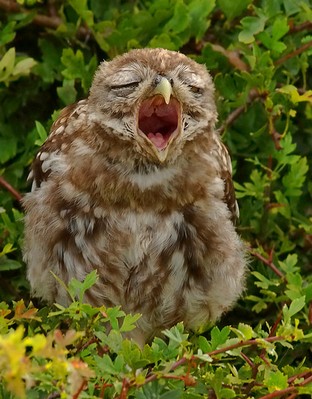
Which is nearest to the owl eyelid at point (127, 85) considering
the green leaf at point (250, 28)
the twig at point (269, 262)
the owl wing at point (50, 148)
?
the owl wing at point (50, 148)

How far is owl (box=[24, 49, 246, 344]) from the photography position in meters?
3.38

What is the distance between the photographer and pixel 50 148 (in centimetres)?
378

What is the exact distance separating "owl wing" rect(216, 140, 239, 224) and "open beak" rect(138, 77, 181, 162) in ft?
1.34

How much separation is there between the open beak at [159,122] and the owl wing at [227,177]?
409 millimetres

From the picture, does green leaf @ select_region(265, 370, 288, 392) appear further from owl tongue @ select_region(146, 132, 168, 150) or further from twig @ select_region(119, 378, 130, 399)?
owl tongue @ select_region(146, 132, 168, 150)

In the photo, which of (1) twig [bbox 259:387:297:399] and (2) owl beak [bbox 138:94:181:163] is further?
(2) owl beak [bbox 138:94:181:163]

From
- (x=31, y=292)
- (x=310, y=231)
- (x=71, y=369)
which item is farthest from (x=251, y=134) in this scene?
(x=71, y=369)

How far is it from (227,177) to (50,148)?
2.26ft

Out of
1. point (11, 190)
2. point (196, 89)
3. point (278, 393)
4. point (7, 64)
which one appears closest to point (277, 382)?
point (278, 393)

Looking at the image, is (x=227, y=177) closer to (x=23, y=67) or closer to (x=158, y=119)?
(x=158, y=119)

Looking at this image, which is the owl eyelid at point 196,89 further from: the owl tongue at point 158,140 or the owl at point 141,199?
the owl tongue at point 158,140

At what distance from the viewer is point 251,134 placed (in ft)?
13.5

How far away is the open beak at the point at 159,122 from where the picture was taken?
3314 millimetres

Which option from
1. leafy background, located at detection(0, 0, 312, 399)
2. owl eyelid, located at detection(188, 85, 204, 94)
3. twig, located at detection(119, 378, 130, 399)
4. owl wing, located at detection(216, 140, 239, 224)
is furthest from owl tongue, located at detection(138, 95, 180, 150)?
twig, located at detection(119, 378, 130, 399)
